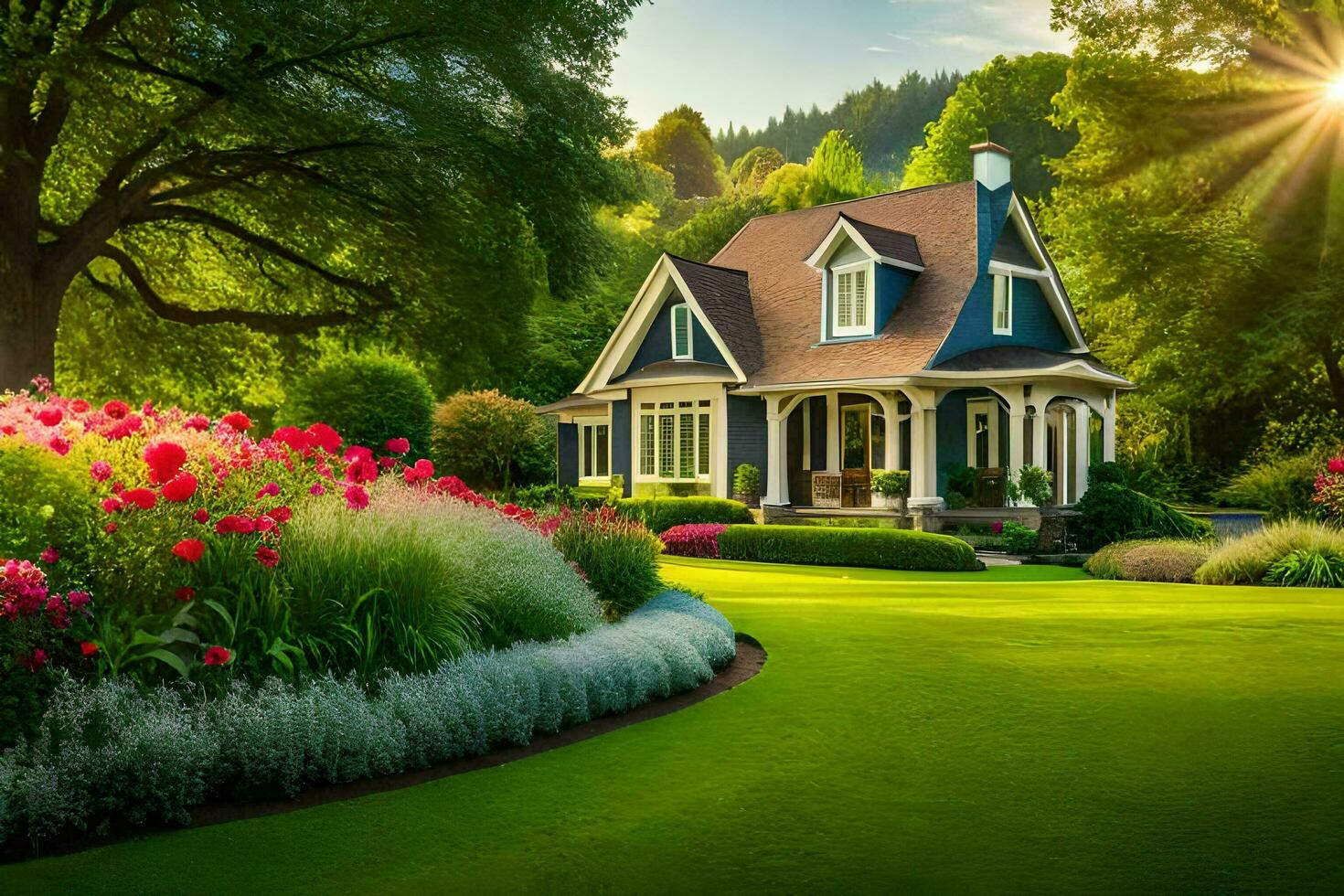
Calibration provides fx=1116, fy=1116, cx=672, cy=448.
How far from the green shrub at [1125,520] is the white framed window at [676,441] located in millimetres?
9314

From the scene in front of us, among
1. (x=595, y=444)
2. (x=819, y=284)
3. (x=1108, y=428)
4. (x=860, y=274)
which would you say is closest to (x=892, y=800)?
(x=860, y=274)

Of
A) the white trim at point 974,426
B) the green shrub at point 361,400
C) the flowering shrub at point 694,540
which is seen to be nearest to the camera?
the flowering shrub at point 694,540

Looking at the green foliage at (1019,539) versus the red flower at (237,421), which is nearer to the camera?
the red flower at (237,421)

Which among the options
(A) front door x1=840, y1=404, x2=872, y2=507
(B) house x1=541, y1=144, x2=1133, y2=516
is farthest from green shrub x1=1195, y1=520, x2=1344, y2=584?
(A) front door x1=840, y1=404, x2=872, y2=507

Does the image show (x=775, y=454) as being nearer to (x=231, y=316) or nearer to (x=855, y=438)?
(x=855, y=438)

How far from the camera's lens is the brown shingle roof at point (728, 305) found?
28.3 metres

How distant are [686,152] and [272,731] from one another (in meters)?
88.7

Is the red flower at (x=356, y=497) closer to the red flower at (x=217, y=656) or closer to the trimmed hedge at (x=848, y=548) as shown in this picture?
the red flower at (x=217, y=656)

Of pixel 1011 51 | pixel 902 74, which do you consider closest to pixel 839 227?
pixel 1011 51

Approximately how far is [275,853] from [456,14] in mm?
11320

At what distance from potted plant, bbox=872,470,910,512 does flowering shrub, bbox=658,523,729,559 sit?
4171 mm

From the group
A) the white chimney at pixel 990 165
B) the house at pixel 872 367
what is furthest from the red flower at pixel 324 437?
the white chimney at pixel 990 165

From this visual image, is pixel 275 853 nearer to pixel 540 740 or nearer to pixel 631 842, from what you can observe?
pixel 631 842

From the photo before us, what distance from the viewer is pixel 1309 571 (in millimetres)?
15664
